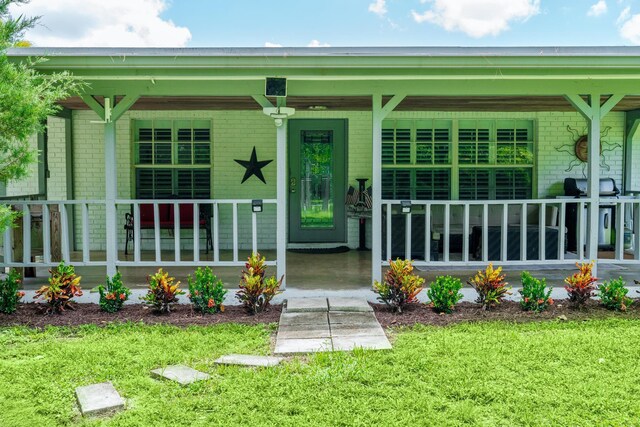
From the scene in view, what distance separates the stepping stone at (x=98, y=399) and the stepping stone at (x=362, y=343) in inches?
60.4

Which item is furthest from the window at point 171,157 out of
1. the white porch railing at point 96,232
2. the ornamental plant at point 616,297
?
the ornamental plant at point 616,297

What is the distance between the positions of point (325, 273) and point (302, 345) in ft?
8.94

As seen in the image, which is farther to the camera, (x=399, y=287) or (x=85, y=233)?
(x=85, y=233)

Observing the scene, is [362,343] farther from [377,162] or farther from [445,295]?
[377,162]

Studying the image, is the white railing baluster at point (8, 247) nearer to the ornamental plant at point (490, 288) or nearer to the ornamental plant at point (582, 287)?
the ornamental plant at point (490, 288)

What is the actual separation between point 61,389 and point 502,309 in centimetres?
370

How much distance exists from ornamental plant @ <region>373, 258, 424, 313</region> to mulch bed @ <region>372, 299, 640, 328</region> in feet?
0.33

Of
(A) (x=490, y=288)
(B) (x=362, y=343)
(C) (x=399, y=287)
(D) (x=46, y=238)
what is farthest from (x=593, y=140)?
(D) (x=46, y=238)

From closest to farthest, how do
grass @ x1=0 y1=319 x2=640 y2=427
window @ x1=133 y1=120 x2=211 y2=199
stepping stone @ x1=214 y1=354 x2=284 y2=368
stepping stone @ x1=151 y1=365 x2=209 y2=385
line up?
grass @ x1=0 y1=319 x2=640 y2=427, stepping stone @ x1=151 y1=365 x2=209 y2=385, stepping stone @ x1=214 y1=354 x2=284 y2=368, window @ x1=133 y1=120 x2=211 y2=199

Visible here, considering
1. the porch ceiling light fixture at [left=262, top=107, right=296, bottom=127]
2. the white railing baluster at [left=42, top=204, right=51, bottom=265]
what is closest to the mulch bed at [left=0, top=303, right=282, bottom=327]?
the white railing baluster at [left=42, top=204, right=51, bottom=265]

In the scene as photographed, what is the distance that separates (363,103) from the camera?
803cm

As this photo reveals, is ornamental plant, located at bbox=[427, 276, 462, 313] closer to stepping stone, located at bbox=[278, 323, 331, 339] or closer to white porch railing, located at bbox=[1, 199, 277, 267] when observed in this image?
stepping stone, located at bbox=[278, 323, 331, 339]

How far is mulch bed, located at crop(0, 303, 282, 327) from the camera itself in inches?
208

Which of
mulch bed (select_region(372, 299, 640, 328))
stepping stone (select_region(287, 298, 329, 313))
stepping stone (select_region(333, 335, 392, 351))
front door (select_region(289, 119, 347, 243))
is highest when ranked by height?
front door (select_region(289, 119, 347, 243))
